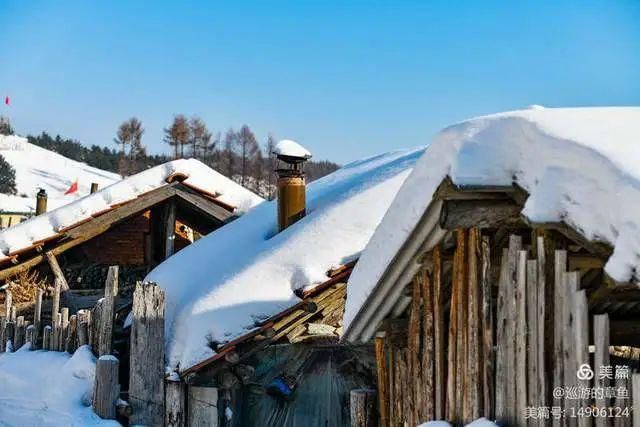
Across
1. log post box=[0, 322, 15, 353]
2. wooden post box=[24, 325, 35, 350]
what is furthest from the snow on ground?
log post box=[0, 322, 15, 353]

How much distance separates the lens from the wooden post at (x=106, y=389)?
887cm

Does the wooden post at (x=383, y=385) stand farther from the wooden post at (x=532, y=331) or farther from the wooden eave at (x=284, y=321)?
the wooden eave at (x=284, y=321)

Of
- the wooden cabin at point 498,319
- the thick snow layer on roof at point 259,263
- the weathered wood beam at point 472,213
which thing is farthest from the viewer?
the thick snow layer on roof at point 259,263

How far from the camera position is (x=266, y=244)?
10188mm

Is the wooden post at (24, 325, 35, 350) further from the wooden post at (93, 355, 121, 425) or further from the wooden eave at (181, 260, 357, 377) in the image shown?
the wooden eave at (181, 260, 357, 377)

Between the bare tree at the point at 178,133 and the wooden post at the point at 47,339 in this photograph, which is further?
the bare tree at the point at 178,133

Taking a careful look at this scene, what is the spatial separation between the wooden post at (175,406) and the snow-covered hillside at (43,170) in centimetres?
5182

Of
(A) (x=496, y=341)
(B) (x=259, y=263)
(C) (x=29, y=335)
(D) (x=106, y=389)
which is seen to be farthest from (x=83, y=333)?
(A) (x=496, y=341)

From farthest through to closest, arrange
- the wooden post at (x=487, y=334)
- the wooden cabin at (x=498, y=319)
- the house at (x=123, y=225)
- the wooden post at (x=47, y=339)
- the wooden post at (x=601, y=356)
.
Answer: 1. the house at (x=123, y=225)
2. the wooden post at (x=47, y=339)
3. the wooden post at (x=487, y=334)
4. the wooden cabin at (x=498, y=319)
5. the wooden post at (x=601, y=356)

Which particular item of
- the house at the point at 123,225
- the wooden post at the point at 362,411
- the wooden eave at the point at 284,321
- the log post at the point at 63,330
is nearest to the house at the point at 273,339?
the wooden eave at the point at 284,321

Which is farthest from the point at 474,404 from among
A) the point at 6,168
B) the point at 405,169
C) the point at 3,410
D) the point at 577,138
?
the point at 6,168

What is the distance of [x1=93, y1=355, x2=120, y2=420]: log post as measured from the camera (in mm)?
8867

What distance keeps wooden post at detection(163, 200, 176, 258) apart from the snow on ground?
3697 millimetres

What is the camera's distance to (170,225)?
14.0 metres
